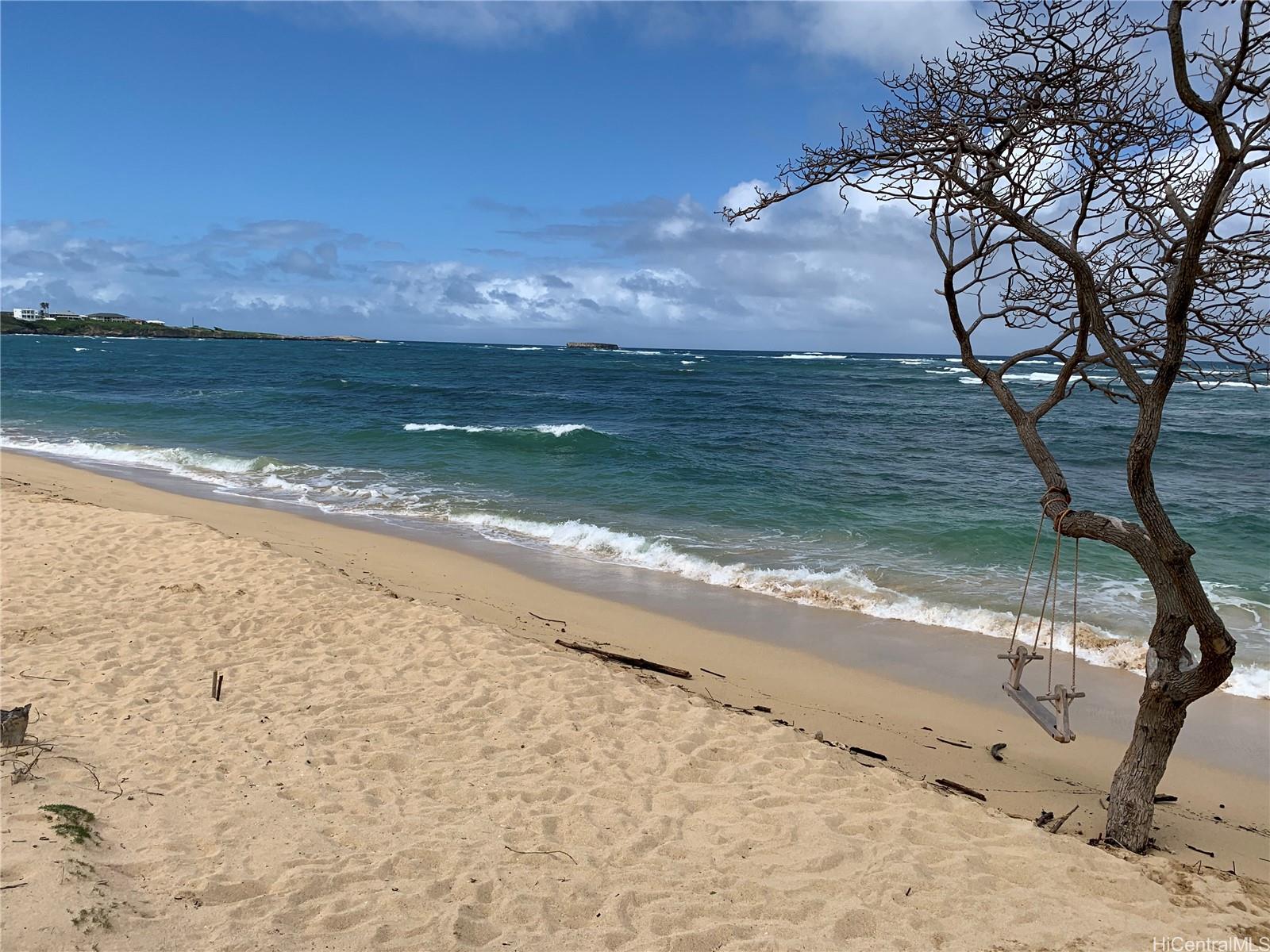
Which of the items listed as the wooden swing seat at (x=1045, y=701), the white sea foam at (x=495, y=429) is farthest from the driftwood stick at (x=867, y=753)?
the white sea foam at (x=495, y=429)

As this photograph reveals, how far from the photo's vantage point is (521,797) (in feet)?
14.5

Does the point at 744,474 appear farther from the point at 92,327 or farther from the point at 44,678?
the point at 92,327

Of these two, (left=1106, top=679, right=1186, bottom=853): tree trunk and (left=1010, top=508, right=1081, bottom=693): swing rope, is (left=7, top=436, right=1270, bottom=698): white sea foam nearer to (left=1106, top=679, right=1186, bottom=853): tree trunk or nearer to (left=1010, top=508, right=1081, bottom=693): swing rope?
(left=1010, top=508, right=1081, bottom=693): swing rope

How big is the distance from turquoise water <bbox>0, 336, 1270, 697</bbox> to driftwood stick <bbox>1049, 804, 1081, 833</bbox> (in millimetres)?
3441

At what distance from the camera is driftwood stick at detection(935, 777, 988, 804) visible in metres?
4.99

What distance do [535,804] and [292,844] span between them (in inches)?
51.4

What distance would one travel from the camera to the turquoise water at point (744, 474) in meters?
10.2

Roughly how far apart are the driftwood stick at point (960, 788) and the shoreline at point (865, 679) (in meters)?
0.11

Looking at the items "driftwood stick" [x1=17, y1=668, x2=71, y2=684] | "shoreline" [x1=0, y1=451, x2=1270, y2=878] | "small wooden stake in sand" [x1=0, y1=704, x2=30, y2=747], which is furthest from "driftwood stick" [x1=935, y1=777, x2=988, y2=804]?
"driftwood stick" [x1=17, y1=668, x2=71, y2=684]

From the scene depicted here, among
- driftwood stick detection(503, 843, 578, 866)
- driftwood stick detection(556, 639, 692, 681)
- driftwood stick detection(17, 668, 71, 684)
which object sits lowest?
driftwood stick detection(503, 843, 578, 866)

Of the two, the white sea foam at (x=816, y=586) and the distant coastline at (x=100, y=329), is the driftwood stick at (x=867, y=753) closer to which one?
the white sea foam at (x=816, y=586)

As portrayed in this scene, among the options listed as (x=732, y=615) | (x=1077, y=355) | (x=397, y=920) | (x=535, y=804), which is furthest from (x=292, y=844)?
(x=732, y=615)

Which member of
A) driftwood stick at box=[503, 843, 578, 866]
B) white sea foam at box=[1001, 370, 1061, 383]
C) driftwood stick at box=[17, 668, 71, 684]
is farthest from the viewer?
white sea foam at box=[1001, 370, 1061, 383]

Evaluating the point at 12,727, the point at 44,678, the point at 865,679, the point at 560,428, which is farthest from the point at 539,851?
the point at 560,428
